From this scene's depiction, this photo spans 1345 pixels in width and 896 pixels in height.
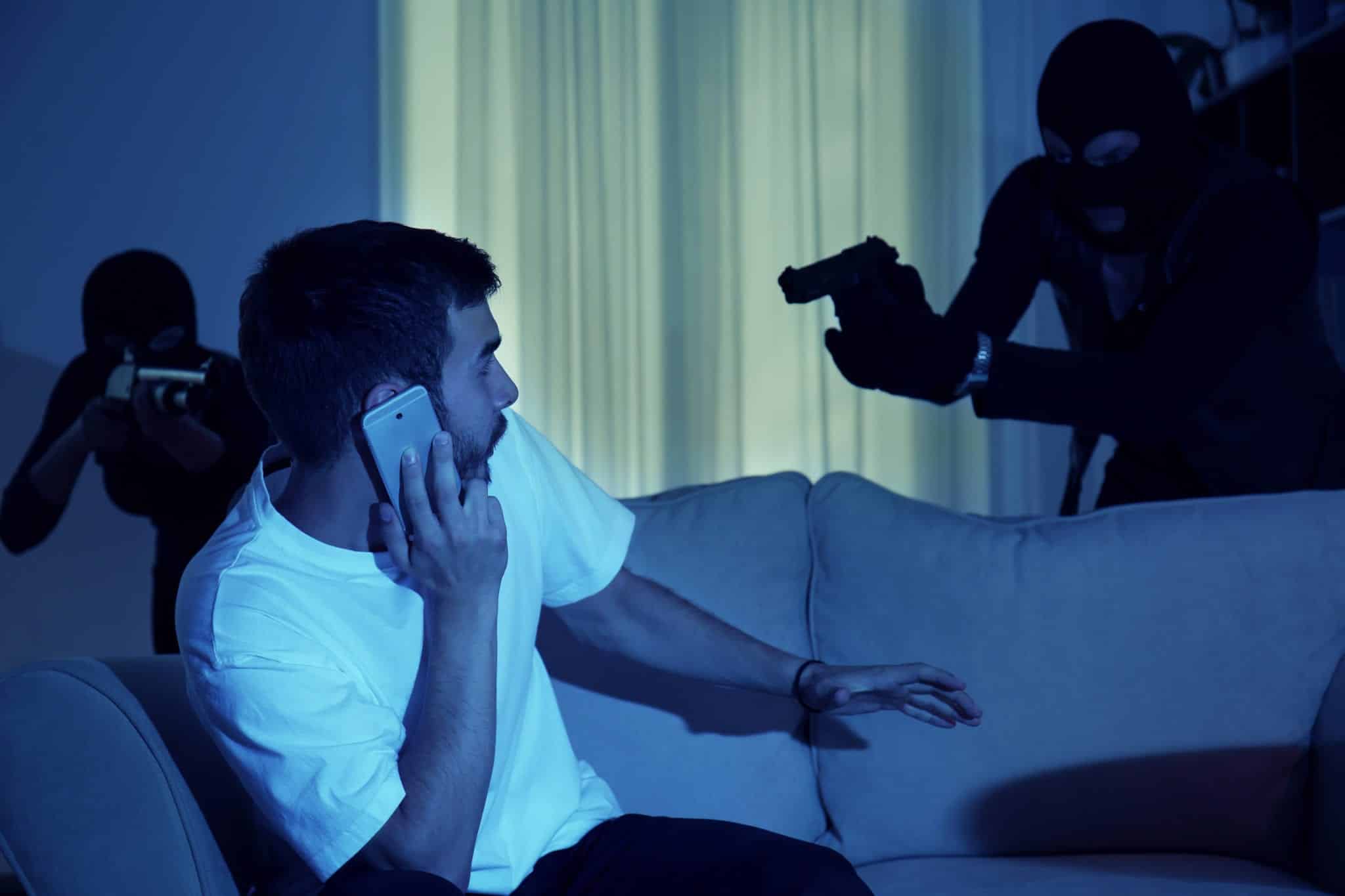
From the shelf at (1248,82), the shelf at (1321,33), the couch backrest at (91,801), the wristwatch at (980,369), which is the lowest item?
the couch backrest at (91,801)

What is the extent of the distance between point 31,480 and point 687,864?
6.61 ft

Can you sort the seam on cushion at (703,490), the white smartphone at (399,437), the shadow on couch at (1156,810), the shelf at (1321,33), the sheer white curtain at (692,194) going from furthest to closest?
the sheer white curtain at (692,194) → the shelf at (1321,33) → the seam on cushion at (703,490) → the shadow on couch at (1156,810) → the white smartphone at (399,437)

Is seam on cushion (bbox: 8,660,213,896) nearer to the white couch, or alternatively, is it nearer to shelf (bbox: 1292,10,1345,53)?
the white couch

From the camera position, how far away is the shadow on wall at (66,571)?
2.80 m

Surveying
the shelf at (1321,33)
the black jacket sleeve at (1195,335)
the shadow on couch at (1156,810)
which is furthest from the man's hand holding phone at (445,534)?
the shelf at (1321,33)

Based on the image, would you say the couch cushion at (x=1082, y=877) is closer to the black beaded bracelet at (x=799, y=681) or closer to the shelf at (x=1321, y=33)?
the black beaded bracelet at (x=799, y=681)

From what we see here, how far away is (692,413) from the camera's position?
124 inches

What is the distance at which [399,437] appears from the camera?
949mm

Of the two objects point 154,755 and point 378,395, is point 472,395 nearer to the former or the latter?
point 378,395

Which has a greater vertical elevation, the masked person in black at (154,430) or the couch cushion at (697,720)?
the masked person in black at (154,430)

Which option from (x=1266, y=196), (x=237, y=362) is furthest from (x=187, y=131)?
(x=1266, y=196)

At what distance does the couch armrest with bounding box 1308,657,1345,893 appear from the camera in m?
1.17

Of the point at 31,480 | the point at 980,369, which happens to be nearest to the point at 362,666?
the point at 980,369

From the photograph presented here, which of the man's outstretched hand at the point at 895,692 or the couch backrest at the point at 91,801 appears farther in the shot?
the man's outstretched hand at the point at 895,692
